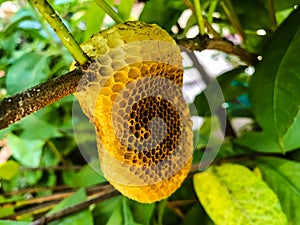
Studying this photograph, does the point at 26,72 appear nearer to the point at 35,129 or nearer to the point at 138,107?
the point at 35,129

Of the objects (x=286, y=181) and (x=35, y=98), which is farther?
(x=286, y=181)

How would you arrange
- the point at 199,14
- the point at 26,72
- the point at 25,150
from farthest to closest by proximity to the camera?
1. the point at 25,150
2. the point at 26,72
3. the point at 199,14

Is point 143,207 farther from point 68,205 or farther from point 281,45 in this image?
point 281,45

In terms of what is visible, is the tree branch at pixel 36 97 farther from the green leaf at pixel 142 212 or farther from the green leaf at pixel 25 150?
the green leaf at pixel 25 150

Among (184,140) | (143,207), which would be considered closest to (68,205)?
(143,207)

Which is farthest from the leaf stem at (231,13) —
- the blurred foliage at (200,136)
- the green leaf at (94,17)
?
the green leaf at (94,17)

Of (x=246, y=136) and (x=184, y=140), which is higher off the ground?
(x=184, y=140)

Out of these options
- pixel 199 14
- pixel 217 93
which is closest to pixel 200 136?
pixel 217 93
